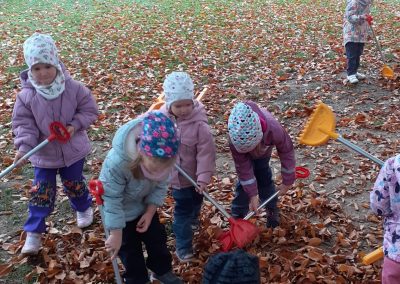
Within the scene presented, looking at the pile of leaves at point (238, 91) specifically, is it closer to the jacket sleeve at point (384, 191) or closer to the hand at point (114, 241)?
the hand at point (114, 241)

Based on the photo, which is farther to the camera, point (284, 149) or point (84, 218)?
point (84, 218)

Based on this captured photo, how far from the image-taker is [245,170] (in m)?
3.40

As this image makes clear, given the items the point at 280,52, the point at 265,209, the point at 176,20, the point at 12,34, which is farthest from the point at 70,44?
the point at 265,209

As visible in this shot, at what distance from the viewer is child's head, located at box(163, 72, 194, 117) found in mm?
3215

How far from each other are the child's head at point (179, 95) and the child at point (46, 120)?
2.49ft

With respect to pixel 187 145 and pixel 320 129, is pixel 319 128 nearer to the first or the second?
pixel 320 129

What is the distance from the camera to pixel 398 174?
230 cm

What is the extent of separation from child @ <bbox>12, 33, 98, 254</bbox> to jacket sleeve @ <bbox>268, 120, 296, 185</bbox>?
4.90ft

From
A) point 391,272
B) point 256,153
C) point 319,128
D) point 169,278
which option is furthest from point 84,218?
point 391,272

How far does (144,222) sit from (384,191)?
1.47m

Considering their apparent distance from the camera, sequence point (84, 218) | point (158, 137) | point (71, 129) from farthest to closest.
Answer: point (84, 218), point (71, 129), point (158, 137)

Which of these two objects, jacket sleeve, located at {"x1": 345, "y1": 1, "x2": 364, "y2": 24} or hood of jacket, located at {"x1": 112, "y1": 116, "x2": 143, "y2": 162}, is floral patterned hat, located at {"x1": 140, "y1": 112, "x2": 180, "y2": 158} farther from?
jacket sleeve, located at {"x1": 345, "y1": 1, "x2": 364, "y2": 24}

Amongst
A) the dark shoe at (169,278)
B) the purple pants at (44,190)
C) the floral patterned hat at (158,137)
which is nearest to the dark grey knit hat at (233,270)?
the floral patterned hat at (158,137)

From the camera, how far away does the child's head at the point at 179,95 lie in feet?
10.5
